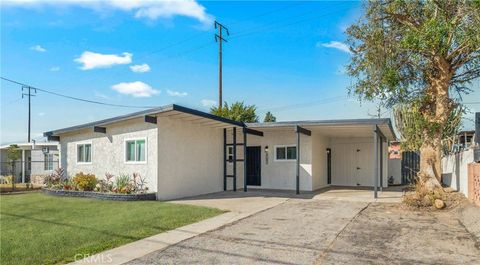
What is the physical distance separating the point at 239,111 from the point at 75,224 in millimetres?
21512

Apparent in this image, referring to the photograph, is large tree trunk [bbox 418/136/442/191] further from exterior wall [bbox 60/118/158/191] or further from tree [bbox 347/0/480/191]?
exterior wall [bbox 60/118/158/191]

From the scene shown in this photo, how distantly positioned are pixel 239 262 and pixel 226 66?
22.4 meters

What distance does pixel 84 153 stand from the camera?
15719 millimetres

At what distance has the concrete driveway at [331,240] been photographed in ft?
19.0

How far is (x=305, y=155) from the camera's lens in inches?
612

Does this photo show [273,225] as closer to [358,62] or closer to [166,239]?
[166,239]

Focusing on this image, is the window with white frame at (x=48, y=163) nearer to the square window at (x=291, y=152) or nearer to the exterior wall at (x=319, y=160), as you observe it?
the square window at (x=291, y=152)

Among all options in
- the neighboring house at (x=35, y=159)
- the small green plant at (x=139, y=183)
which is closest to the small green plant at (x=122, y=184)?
the small green plant at (x=139, y=183)

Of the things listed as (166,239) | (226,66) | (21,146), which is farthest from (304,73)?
(21,146)

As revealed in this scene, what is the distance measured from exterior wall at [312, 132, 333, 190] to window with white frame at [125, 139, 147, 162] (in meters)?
6.91

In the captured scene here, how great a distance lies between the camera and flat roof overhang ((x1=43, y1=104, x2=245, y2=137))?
12.1 meters

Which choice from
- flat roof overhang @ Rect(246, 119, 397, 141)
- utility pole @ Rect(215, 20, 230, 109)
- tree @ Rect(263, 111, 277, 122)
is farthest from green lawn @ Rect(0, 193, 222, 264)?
tree @ Rect(263, 111, 277, 122)

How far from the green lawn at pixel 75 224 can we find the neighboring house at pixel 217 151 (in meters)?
1.98

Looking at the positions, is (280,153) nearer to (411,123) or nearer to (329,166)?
(329,166)
